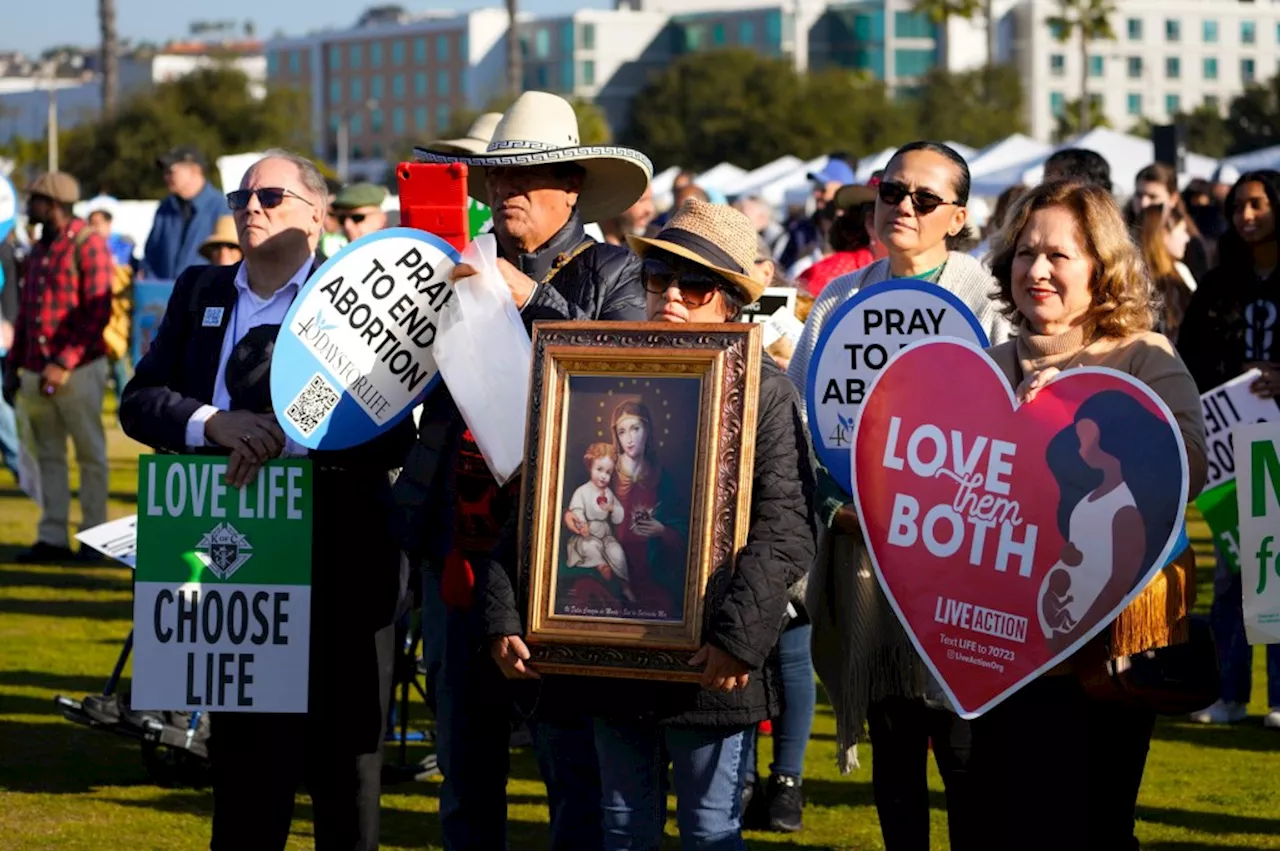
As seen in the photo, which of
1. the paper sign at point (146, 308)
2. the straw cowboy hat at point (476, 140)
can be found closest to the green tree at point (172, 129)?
the paper sign at point (146, 308)

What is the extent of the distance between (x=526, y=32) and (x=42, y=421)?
171553 mm

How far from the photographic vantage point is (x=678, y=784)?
4664mm

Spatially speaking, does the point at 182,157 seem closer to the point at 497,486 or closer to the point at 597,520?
the point at 497,486

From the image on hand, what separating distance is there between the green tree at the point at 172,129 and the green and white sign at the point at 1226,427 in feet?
191

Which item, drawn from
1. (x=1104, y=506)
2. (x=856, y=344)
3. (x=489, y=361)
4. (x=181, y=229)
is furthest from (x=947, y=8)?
(x=1104, y=506)

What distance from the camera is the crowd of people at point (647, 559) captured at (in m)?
4.43

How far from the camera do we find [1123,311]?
4.46 meters

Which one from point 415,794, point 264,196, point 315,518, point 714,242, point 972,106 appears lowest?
point 415,794

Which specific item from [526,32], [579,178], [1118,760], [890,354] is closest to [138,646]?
[579,178]

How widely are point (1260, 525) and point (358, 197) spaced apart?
264 inches

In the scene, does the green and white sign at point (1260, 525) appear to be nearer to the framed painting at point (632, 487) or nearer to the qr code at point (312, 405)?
the framed painting at point (632, 487)

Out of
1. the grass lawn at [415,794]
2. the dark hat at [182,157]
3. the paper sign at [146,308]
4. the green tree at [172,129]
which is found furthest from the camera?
the green tree at [172,129]

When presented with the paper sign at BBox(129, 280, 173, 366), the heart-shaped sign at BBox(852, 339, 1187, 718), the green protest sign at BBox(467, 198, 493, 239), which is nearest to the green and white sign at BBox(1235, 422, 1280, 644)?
the heart-shaped sign at BBox(852, 339, 1187, 718)

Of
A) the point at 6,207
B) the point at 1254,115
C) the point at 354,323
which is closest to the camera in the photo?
the point at 354,323
